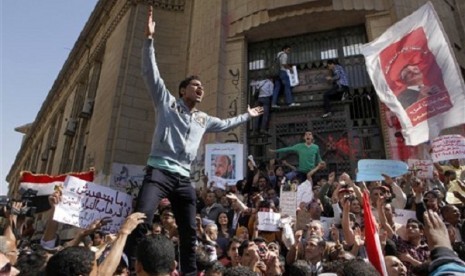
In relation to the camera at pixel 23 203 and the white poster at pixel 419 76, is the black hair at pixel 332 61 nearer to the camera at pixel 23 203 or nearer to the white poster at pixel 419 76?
the white poster at pixel 419 76

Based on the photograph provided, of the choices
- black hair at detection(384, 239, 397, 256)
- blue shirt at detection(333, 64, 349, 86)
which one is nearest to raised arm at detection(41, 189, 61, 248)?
black hair at detection(384, 239, 397, 256)

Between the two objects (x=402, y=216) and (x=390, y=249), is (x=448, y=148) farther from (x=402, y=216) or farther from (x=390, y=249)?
(x=390, y=249)

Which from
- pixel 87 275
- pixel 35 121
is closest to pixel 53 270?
pixel 87 275

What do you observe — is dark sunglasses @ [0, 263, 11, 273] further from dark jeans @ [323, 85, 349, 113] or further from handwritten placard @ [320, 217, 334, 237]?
dark jeans @ [323, 85, 349, 113]

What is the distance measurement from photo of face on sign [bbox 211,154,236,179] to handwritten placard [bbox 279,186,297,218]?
189 centimetres

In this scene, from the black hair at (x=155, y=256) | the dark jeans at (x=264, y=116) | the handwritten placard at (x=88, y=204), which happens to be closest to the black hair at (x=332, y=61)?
the dark jeans at (x=264, y=116)

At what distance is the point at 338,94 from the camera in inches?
397

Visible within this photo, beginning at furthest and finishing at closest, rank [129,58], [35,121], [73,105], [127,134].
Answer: [35,121], [73,105], [129,58], [127,134]

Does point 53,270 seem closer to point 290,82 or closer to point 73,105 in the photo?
point 290,82

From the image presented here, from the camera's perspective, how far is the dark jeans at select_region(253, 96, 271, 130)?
10.4 metres

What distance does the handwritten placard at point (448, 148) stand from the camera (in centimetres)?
646

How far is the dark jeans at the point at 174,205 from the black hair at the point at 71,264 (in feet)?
1.79

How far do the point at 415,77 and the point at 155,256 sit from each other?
6.42m

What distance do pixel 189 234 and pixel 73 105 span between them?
21.4 metres
